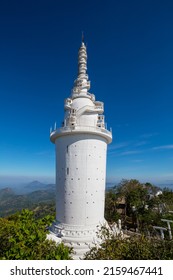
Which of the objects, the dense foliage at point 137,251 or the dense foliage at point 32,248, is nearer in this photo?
the dense foliage at point 137,251

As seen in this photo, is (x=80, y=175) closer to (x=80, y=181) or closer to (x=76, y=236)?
(x=80, y=181)

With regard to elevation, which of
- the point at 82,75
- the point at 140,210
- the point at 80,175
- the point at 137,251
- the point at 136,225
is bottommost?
the point at 136,225

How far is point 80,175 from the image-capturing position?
1997 centimetres

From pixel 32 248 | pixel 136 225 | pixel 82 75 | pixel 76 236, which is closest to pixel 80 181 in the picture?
pixel 76 236

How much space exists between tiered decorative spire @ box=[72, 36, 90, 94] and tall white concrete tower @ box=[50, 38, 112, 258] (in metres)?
4.56

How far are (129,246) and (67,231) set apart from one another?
11621mm

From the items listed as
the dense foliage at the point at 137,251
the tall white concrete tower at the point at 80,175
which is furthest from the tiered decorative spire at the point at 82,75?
the dense foliage at the point at 137,251

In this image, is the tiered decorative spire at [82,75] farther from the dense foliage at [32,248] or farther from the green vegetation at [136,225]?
the dense foliage at [32,248]

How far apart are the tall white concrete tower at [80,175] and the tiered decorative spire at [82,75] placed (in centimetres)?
456

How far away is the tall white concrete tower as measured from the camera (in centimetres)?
1959

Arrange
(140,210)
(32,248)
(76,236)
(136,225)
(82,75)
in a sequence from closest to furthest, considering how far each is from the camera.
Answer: (32,248), (76,236), (82,75), (140,210), (136,225)

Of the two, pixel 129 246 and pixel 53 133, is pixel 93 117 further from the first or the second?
pixel 129 246

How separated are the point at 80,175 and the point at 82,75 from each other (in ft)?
51.8

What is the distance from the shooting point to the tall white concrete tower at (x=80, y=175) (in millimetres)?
19594
